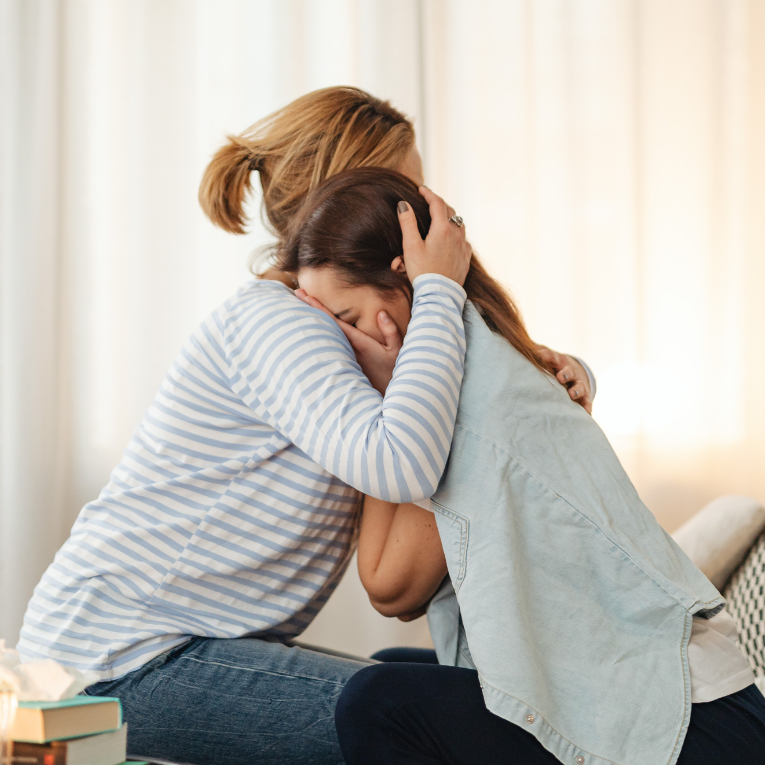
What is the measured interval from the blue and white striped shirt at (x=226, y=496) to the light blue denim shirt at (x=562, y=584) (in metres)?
0.08

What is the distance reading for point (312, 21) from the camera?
7.31ft

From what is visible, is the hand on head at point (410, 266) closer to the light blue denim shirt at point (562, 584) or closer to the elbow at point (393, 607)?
→ the light blue denim shirt at point (562, 584)

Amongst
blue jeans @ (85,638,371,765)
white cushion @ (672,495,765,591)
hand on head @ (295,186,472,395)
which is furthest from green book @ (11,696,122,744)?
white cushion @ (672,495,765,591)

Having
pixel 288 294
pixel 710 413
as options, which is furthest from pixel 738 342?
pixel 288 294

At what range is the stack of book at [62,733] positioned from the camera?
2.02ft

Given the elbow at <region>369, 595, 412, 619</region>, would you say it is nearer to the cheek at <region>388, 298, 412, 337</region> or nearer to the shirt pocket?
the shirt pocket

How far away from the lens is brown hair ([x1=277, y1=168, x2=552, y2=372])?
925 mm

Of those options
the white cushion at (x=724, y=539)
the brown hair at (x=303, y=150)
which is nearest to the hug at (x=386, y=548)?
the brown hair at (x=303, y=150)

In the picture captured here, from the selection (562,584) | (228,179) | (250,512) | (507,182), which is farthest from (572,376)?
(507,182)

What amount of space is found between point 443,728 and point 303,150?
31.6 inches

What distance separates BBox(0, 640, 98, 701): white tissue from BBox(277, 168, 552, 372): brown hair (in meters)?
0.53

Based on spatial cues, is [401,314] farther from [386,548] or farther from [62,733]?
[62,733]

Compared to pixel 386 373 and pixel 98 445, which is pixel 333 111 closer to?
pixel 386 373

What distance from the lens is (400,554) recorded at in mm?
898
